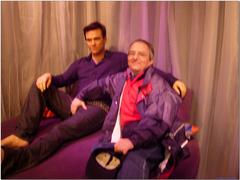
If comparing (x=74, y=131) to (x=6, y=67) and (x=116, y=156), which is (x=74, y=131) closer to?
(x=116, y=156)

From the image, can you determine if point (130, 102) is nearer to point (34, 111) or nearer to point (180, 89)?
point (180, 89)

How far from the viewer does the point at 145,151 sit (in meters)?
1.47

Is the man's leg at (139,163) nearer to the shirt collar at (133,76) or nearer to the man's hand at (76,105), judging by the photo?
the shirt collar at (133,76)

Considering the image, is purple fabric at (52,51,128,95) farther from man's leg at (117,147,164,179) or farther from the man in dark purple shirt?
man's leg at (117,147,164,179)

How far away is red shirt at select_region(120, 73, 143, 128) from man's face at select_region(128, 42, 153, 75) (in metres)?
0.04

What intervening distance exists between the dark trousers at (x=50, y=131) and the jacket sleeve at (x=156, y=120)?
38 cm

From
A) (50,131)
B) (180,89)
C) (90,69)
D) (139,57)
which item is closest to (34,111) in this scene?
(50,131)

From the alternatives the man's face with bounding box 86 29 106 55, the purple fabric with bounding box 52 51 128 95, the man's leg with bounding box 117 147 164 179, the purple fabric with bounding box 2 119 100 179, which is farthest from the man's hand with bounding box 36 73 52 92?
the man's leg with bounding box 117 147 164 179

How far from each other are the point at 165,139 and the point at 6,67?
4.21ft

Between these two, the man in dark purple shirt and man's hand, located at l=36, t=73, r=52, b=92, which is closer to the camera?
the man in dark purple shirt

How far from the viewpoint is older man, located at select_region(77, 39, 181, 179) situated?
57.2 inches

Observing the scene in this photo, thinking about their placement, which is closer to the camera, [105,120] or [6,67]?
[105,120]

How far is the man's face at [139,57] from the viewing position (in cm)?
175

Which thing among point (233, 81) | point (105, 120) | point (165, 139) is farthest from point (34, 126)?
point (233, 81)
